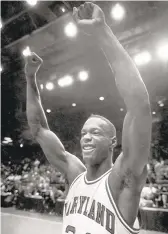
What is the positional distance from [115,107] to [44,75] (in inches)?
138

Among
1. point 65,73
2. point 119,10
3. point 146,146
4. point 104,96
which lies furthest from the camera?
point 104,96

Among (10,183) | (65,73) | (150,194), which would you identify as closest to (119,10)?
(65,73)

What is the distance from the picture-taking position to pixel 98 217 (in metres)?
1.45

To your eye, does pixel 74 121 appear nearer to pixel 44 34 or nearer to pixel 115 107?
pixel 115 107

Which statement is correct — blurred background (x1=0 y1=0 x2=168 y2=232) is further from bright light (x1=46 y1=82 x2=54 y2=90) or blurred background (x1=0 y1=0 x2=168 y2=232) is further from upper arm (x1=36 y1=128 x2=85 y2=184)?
upper arm (x1=36 y1=128 x2=85 y2=184)

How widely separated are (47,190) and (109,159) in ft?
23.6

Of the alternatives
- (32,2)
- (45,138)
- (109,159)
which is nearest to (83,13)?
(109,159)

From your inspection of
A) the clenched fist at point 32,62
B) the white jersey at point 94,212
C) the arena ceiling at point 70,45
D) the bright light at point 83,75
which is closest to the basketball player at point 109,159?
the white jersey at point 94,212

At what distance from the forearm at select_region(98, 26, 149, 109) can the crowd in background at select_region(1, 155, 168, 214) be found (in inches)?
214

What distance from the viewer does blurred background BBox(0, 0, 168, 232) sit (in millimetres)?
6348

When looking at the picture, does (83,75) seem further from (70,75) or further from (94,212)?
(94,212)

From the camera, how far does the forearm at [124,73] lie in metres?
1.28

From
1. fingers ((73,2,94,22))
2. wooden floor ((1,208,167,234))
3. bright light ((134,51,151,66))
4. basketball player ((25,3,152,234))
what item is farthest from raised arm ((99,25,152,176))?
bright light ((134,51,151,66))

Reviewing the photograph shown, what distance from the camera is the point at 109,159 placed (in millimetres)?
1702
